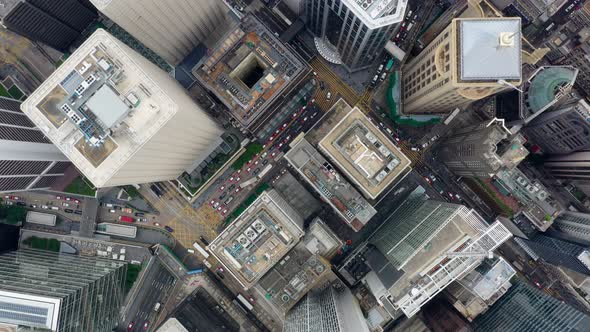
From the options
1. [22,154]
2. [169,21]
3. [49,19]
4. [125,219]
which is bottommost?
[125,219]

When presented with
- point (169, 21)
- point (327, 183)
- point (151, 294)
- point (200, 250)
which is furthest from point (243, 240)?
point (169, 21)

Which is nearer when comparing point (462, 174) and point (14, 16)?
point (14, 16)

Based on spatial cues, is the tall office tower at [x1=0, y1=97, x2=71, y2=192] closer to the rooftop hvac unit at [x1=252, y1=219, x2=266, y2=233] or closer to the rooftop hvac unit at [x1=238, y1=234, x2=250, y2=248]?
the rooftop hvac unit at [x1=238, y1=234, x2=250, y2=248]

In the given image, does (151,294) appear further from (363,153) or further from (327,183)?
(363,153)

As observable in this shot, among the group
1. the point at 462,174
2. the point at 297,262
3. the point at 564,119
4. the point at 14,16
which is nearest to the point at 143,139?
the point at 297,262

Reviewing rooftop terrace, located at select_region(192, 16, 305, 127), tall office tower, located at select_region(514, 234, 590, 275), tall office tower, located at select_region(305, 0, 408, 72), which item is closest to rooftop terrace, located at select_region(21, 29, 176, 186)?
rooftop terrace, located at select_region(192, 16, 305, 127)

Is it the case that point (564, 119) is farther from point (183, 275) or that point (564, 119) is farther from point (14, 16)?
point (14, 16)
